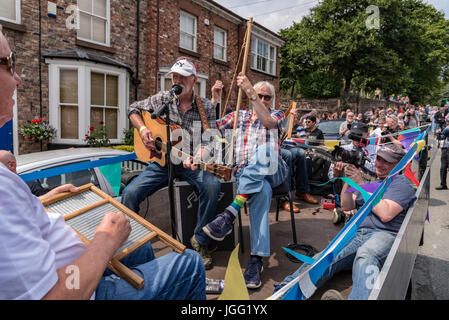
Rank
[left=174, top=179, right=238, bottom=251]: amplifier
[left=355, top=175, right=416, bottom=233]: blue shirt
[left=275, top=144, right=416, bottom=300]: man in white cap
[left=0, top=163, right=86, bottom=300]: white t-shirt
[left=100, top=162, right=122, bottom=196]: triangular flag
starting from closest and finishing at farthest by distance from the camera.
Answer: [left=0, top=163, right=86, bottom=300]: white t-shirt → [left=275, top=144, right=416, bottom=300]: man in white cap → [left=355, top=175, right=416, bottom=233]: blue shirt → [left=174, top=179, right=238, bottom=251]: amplifier → [left=100, top=162, right=122, bottom=196]: triangular flag

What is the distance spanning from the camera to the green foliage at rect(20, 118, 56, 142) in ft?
25.2

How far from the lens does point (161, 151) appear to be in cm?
316

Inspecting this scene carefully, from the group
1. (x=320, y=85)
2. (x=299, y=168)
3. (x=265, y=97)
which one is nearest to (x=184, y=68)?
(x=265, y=97)

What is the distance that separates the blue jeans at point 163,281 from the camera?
125cm

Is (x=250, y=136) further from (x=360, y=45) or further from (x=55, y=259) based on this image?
(x=360, y=45)

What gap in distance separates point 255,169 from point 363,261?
1.27 meters

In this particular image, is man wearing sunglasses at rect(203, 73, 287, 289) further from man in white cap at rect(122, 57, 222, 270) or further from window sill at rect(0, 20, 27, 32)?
window sill at rect(0, 20, 27, 32)

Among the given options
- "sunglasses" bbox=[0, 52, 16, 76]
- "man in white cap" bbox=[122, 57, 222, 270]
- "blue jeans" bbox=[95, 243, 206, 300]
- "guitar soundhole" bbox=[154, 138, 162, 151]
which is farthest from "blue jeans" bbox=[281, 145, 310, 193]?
"sunglasses" bbox=[0, 52, 16, 76]

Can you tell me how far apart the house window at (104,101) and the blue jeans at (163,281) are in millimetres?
8250

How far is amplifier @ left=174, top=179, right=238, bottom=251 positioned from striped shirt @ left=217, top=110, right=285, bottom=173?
0.36m

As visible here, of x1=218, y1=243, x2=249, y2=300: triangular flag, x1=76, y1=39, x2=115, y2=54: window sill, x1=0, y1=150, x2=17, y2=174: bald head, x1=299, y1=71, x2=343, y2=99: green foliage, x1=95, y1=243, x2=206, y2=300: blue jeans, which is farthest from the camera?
x1=299, y1=71, x2=343, y2=99: green foliage

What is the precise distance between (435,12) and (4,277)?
161ft

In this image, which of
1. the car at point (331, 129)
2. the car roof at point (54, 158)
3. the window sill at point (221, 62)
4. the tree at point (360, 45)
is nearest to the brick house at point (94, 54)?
the window sill at point (221, 62)
